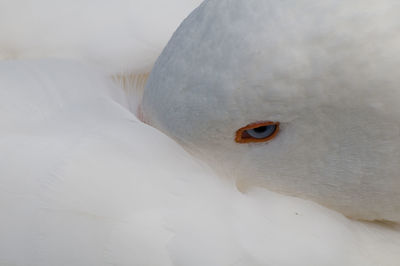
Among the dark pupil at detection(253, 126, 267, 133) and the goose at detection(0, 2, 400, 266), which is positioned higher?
the dark pupil at detection(253, 126, 267, 133)

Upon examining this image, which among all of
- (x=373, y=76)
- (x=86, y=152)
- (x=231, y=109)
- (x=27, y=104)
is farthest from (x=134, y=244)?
(x=373, y=76)

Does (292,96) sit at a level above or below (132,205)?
above

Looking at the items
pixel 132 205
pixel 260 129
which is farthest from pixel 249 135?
pixel 132 205

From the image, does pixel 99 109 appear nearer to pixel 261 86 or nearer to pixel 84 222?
pixel 84 222

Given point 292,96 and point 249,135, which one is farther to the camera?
point 249,135

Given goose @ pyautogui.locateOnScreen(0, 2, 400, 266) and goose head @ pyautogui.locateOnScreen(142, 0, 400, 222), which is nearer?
goose head @ pyautogui.locateOnScreen(142, 0, 400, 222)

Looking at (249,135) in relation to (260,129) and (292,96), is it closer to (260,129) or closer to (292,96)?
(260,129)
